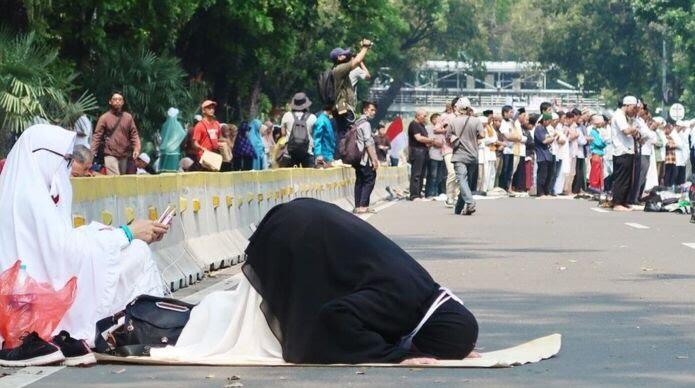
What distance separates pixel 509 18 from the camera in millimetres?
155000

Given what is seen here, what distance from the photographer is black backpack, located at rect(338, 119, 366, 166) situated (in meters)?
28.0

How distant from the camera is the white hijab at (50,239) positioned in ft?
31.6

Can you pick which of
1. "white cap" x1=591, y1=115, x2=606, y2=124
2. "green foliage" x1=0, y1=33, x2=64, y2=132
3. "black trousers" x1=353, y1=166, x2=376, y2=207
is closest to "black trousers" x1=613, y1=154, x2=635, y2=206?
"black trousers" x1=353, y1=166, x2=376, y2=207

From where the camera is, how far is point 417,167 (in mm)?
37969

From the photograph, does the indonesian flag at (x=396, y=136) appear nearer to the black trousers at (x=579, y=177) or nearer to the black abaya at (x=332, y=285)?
the black trousers at (x=579, y=177)

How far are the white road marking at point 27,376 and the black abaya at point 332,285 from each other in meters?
1.05

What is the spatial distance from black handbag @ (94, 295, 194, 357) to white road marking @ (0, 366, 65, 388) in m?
0.47

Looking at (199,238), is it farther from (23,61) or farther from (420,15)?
(420,15)

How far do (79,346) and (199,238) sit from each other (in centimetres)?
717

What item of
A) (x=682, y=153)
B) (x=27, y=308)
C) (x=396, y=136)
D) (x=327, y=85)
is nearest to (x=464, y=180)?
(x=327, y=85)

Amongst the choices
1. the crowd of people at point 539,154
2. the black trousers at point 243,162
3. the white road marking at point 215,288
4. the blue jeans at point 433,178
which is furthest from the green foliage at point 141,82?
the white road marking at point 215,288

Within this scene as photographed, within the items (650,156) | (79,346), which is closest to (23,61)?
(650,156)

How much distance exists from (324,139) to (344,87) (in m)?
1.91

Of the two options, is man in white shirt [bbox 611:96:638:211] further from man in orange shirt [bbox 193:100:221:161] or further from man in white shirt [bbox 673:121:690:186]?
man in white shirt [bbox 673:121:690:186]
